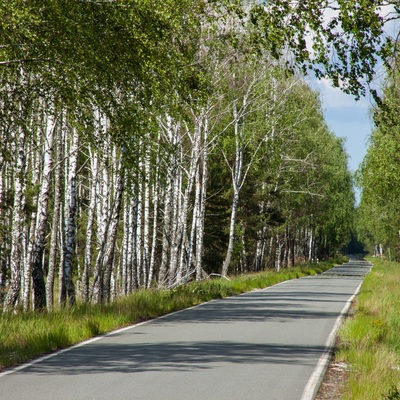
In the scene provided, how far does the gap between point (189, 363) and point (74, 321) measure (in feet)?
13.1

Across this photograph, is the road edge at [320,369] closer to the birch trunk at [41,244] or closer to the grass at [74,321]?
the grass at [74,321]

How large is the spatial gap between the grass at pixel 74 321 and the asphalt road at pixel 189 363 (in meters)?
0.39

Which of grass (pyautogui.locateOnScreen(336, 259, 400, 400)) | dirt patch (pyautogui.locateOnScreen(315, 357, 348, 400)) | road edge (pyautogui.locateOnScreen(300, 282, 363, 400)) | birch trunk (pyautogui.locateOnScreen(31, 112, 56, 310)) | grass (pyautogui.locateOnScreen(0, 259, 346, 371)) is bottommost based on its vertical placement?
dirt patch (pyautogui.locateOnScreen(315, 357, 348, 400))

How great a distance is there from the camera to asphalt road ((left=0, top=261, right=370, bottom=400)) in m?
8.30

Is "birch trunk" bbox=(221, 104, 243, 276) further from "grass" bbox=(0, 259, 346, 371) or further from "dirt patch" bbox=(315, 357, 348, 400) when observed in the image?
"dirt patch" bbox=(315, 357, 348, 400)

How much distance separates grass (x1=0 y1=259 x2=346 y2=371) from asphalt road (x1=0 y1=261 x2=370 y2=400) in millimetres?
385

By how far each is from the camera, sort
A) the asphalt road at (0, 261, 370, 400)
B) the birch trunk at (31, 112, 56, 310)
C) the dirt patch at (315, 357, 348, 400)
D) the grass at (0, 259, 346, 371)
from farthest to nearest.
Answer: the birch trunk at (31, 112, 56, 310)
the grass at (0, 259, 346, 371)
the dirt patch at (315, 357, 348, 400)
the asphalt road at (0, 261, 370, 400)

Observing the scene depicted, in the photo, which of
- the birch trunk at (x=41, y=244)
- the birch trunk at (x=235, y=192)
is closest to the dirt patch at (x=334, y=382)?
the birch trunk at (x=41, y=244)

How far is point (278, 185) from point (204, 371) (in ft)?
134

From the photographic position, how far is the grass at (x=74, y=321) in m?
11.2

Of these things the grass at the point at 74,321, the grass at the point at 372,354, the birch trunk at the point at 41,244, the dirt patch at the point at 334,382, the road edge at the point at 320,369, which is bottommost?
the dirt patch at the point at 334,382

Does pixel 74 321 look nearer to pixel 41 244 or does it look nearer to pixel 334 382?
pixel 41 244

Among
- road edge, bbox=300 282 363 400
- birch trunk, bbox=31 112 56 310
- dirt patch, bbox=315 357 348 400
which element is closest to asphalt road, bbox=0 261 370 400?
road edge, bbox=300 282 363 400

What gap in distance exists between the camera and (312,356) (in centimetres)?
1180
